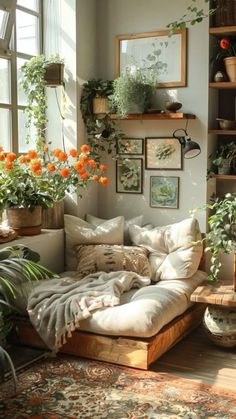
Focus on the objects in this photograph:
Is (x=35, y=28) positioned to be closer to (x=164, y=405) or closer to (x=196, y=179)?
(x=196, y=179)

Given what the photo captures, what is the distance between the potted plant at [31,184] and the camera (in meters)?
3.90

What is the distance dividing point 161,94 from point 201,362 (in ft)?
7.16

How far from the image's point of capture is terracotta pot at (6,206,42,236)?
13.0 feet

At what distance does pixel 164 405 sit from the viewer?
2.88 metres

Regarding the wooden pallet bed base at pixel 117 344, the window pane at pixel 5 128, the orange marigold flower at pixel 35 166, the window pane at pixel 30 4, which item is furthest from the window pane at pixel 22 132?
the wooden pallet bed base at pixel 117 344

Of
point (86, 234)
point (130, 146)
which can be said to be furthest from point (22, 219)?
point (130, 146)

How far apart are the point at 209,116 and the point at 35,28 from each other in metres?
1.63

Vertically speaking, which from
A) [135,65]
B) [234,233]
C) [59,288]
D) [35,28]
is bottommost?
[59,288]

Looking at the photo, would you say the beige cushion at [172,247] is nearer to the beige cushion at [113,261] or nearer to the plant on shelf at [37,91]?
the beige cushion at [113,261]

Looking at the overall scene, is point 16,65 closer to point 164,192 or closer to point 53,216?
point 53,216

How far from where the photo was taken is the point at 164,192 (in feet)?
15.0

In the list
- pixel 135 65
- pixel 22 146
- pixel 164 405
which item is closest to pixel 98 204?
pixel 22 146

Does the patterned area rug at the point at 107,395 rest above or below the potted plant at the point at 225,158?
below

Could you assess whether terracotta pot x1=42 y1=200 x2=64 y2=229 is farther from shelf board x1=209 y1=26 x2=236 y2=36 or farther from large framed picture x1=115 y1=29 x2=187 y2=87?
shelf board x1=209 y1=26 x2=236 y2=36
